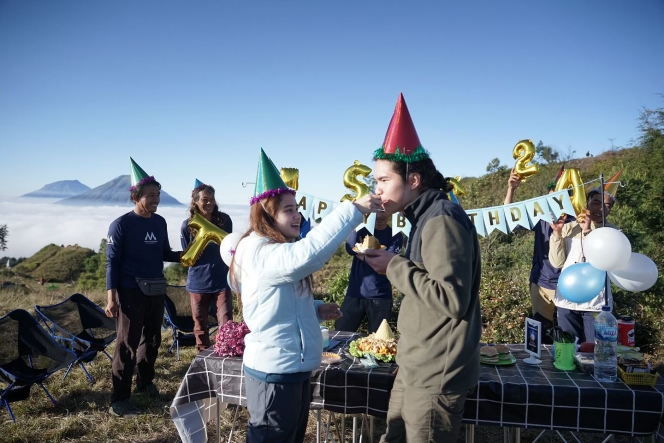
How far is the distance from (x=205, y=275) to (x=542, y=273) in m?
3.33

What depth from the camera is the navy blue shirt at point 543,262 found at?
13.8 ft

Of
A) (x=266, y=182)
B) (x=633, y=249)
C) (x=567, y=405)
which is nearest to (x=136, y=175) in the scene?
(x=266, y=182)

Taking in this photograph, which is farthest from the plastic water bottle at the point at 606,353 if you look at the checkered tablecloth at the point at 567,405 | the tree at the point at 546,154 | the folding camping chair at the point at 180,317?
the tree at the point at 546,154

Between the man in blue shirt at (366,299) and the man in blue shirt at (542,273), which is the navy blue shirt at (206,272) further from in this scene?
the man in blue shirt at (542,273)

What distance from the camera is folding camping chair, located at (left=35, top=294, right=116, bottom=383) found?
4371mm

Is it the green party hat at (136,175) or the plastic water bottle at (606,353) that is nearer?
the plastic water bottle at (606,353)

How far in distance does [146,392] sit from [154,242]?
55.6 inches

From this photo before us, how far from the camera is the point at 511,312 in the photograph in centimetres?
539

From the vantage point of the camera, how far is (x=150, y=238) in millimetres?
3818

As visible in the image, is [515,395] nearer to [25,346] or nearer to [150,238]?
[150,238]

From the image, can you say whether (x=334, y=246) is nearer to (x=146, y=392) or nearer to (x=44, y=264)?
(x=146, y=392)

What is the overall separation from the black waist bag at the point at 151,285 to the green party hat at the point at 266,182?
86.8 inches

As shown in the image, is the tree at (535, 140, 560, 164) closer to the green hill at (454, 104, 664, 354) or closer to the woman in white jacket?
the green hill at (454, 104, 664, 354)

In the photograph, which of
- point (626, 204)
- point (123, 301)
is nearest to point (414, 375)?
point (123, 301)
